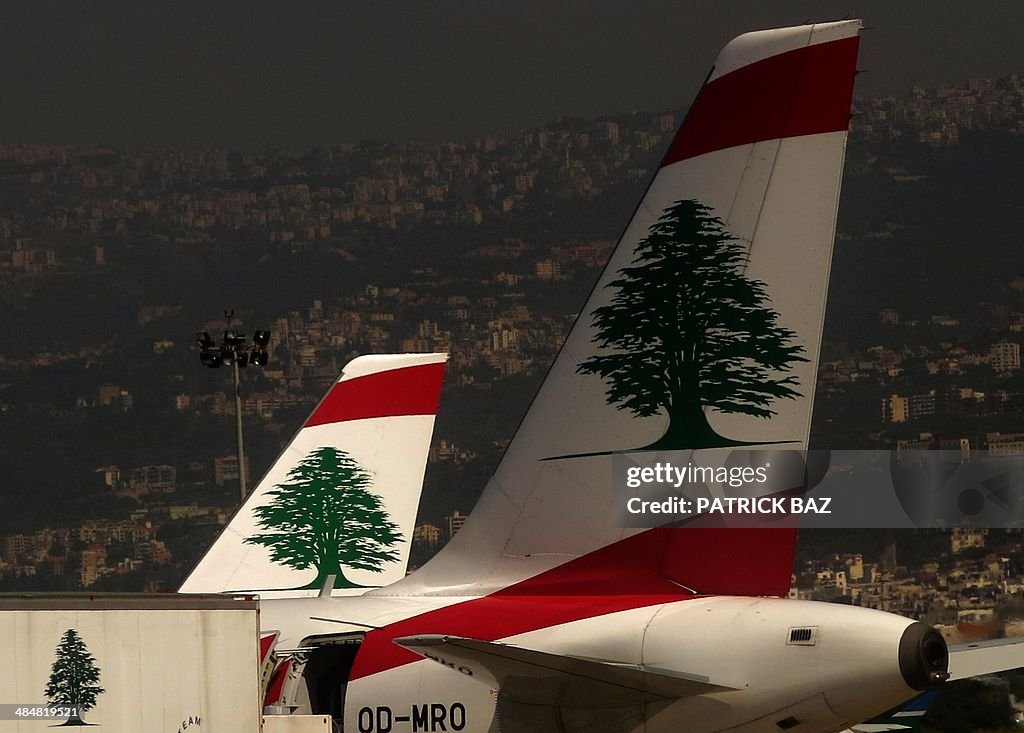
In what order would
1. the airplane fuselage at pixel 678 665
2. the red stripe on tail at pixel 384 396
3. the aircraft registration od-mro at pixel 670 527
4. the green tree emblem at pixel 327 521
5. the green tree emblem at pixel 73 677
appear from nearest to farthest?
the airplane fuselage at pixel 678 665
the aircraft registration od-mro at pixel 670 527
the green tree emblem at pixel 73 677
the green tree emblem at pixel 327 521
the red stripe on tail at pixel 384 396

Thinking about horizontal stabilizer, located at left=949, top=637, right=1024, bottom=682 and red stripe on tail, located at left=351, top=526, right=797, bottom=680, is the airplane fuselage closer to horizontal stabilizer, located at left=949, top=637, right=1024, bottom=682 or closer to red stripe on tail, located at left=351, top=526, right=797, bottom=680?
red stripe on tail, located at left=351, top=526, right=797, bottom=680

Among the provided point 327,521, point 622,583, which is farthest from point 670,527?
point 327,521

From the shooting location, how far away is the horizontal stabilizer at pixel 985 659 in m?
16.4

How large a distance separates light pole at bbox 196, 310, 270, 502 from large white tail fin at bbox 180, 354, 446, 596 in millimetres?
13928

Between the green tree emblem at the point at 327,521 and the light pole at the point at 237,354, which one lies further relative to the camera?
the light pole at the point at 237,354

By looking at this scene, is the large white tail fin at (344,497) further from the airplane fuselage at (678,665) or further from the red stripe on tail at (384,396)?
the airplane fuselage at (678,665)

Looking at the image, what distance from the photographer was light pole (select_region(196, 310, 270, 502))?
144ft

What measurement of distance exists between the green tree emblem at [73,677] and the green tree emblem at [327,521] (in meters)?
10.2

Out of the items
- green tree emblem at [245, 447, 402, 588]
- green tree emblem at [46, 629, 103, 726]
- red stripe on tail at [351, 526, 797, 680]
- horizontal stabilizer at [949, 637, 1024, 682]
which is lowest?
horizontal stabilizer at [949, 637, 1024, 682]

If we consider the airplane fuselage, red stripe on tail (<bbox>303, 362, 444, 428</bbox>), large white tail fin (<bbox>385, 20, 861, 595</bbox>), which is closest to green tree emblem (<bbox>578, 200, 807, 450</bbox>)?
large white tail fin (<bbox>385, 20, 861, 595</bbox>)

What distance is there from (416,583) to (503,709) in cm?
265

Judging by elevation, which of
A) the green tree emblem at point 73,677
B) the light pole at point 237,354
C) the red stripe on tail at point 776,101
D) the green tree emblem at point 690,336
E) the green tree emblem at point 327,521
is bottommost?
the green tree emblem at point 73,677

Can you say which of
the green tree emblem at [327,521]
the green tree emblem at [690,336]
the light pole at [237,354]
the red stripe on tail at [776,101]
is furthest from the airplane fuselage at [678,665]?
the light pole at [237,354]

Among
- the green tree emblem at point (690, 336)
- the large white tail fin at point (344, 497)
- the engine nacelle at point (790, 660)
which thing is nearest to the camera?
the engine nacelle at point (790, 660)
